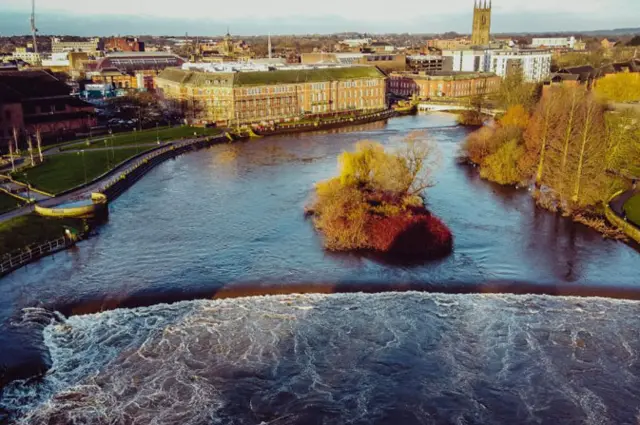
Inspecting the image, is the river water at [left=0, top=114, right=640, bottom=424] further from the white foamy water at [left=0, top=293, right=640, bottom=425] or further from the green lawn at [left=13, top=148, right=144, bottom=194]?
the green lawn at [left=13, top=148, right=144, bottom=194]

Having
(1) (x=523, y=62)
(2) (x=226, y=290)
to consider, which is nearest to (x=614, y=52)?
(1) (x=523, y=62)

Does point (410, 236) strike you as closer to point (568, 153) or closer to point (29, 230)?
point (568, 153)

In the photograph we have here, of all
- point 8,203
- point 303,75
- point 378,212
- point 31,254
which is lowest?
point 31,254

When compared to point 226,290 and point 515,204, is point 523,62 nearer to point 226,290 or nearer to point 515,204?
point 515,204

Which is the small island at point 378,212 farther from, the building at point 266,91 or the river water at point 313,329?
the building at point 266,91

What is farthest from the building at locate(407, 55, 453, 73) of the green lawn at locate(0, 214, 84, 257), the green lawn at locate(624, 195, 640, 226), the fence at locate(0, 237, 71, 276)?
the fence at locate(0, 237, 71, 276)

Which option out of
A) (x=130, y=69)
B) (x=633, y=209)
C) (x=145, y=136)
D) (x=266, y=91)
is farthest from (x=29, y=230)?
(x=130, y=69)

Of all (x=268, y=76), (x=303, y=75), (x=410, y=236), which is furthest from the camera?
(x=303, y=75)
